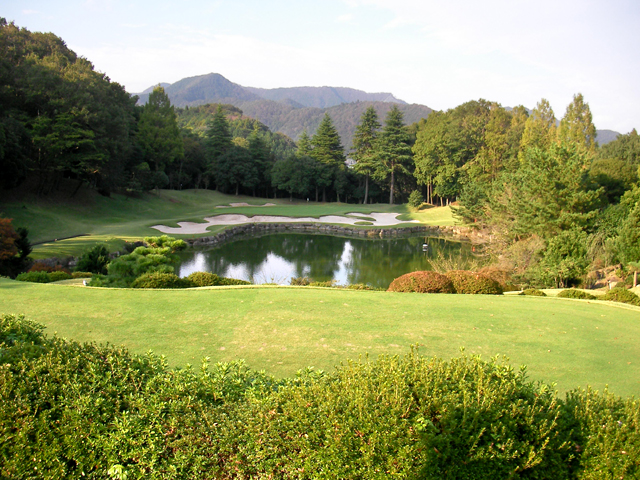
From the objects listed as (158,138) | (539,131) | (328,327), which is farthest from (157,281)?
(539,131)

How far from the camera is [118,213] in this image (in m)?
33.2

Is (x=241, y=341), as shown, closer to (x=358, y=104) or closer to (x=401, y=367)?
(x=401, y=367)

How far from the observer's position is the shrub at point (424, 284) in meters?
10.6

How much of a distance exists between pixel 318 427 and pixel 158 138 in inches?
1720

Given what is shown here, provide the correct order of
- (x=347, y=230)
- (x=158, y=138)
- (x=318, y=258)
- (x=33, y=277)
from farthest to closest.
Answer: (x=158, y=138) → (x=347, y=230) → (x=318, y=258) → (x=33, y=277)

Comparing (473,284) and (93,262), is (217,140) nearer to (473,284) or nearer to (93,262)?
(93,262)

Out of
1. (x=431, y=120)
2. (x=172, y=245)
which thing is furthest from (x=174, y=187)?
(x=172, y=245)

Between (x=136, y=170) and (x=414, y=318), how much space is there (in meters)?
36.3

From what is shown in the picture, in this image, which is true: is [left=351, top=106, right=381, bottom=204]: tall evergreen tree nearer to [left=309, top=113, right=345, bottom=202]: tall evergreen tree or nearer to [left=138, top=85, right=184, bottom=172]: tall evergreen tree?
[left=309, top=113, right=345, bottom=202]: tall evergreen tree

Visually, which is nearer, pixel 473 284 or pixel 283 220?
pixel 473 284

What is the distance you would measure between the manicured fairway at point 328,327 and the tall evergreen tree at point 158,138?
36.2 meters

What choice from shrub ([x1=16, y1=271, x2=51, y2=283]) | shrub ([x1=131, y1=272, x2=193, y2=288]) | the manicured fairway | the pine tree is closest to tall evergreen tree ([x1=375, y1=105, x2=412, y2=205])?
the pine tree

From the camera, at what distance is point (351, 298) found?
8.08 metres

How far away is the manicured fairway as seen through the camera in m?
4.98
